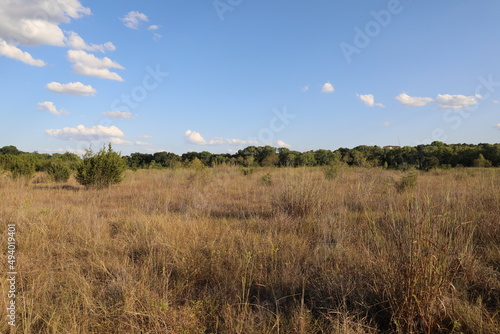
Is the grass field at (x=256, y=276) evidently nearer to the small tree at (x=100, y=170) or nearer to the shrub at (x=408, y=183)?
the shrub at (x=408, y=183)

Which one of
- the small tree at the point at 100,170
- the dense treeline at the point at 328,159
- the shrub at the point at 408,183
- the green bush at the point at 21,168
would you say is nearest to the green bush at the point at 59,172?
the dense treeline at the point at 328,159

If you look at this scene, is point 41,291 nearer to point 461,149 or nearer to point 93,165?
point 93,165

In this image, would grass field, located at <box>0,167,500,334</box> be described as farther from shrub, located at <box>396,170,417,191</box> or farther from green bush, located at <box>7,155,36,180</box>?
green bush, located at <box>7,155,36,180</box>

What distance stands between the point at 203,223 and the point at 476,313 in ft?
12.0

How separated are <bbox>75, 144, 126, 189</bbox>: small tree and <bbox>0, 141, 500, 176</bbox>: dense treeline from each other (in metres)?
0.47

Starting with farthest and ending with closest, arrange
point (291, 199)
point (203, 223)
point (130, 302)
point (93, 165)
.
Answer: point (93, 165) → point (291, 199) → point (203, 223) → point (130, 302)

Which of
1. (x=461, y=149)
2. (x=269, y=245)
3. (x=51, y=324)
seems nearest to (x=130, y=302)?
(x=51, y=324)

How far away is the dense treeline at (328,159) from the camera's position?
11727 millimetres

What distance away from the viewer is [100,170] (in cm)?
1029

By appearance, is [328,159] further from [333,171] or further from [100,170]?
[100,170]

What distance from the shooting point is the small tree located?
10212mm

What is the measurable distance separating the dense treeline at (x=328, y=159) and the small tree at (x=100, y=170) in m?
0.47

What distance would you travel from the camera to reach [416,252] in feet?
6.98

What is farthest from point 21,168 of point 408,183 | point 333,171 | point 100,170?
point 408,183
